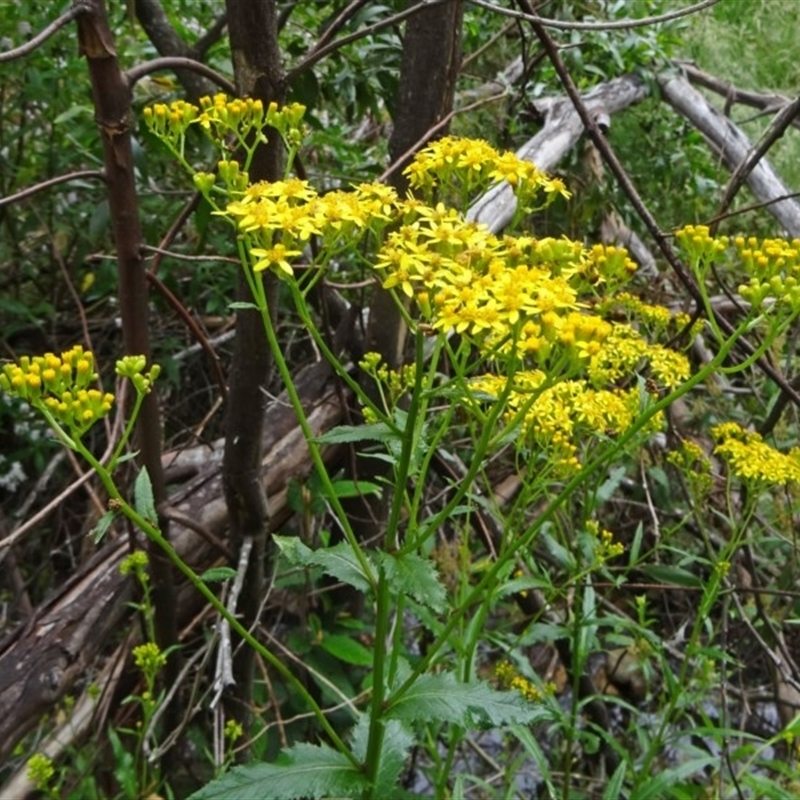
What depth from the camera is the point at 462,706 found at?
0.89 metres

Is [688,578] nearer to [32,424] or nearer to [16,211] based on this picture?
[32,424]

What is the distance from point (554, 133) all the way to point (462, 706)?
163 centimetres

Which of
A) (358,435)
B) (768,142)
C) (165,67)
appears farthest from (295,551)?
(768,142)

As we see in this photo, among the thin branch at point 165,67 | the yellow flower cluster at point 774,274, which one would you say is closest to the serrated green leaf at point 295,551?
the yellow flower cluster at point 774,274

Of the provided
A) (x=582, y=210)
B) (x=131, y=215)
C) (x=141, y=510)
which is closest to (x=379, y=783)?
(x=141, y=510)

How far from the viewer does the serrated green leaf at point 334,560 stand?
3.03 ft

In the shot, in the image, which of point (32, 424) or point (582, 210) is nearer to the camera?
point (32, 424)

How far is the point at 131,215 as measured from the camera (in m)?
1.23

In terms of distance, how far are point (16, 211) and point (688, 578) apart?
6.20 ft

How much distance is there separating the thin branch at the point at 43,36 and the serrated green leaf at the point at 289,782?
79 cm

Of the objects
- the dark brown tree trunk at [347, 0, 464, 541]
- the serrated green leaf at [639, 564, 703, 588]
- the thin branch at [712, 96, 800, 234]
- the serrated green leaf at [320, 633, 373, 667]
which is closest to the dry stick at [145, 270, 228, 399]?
the dark brown tree trunk at [347, 0, 464, 541]

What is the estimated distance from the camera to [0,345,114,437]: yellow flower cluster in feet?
2.77

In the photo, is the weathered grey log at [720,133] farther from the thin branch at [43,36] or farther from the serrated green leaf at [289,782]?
the serrated green leaf at [289,782]

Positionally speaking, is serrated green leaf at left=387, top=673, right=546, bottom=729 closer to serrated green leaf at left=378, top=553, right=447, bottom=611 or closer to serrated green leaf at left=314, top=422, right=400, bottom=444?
serrated green leaf at left=378, top=553, right=447, bottom=611
